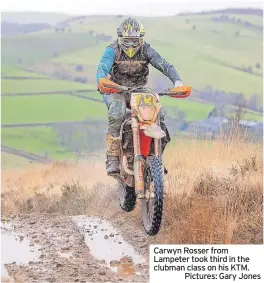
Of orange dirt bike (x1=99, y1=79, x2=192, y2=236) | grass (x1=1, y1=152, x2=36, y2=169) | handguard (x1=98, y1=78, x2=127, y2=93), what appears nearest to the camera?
orange dirt bike (x1=99, y1=79, x2=192, y2=236)

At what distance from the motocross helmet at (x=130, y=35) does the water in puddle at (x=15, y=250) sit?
2.05 metres

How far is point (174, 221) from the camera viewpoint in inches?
293

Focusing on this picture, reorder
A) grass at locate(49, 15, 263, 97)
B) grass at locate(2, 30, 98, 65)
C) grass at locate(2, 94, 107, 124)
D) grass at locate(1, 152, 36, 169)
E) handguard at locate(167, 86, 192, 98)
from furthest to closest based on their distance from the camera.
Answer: grass at locate(2, 30, 98, 65)
grass at locate(49, 15, 263, 97)
grass at locate(2, 94, 107, 124)
grass at locate(1, 152, 36, 169)
handguard at locate(167, 86, 192, 98)

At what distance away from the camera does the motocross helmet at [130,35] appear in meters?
7.15

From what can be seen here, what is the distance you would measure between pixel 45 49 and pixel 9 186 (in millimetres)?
4195

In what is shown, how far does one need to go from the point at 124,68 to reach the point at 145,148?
0.88 metres

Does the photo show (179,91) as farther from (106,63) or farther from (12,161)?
(12,161)

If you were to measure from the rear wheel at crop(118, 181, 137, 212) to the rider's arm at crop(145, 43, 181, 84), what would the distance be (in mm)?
1109

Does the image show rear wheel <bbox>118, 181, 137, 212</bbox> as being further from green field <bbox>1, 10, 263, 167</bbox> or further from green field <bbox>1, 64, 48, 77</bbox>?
green field <bbox>1, 64, 48, 77</bbox>

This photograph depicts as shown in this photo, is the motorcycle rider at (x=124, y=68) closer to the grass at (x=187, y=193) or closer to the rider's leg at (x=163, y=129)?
the rider's leg at (x=163, y=129)

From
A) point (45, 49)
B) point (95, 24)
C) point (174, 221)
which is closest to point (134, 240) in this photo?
point (174, 221)

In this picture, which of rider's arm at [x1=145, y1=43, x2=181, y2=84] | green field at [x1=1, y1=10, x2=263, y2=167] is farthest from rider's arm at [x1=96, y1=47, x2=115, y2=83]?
green field at [x1=1, y1=10, x2=263, y2=167]
